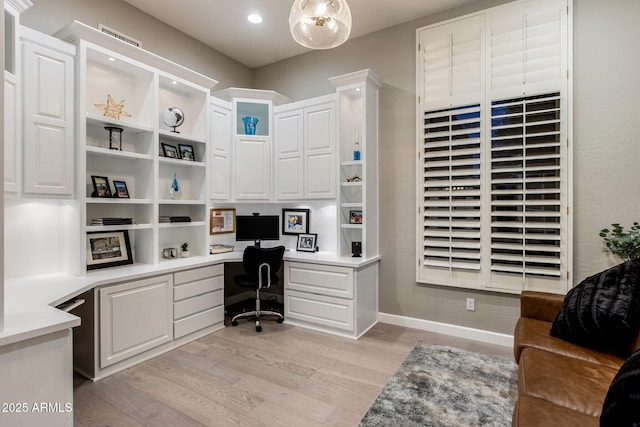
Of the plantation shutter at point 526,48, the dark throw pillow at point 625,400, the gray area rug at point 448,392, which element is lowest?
the gray area rug at point 448,392

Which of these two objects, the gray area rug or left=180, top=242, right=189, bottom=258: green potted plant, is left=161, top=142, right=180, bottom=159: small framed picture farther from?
the gray area rug

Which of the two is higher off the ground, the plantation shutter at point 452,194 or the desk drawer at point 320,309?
the plantation shutter at point 452,194

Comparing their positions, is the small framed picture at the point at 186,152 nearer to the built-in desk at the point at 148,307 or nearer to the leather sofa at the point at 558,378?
the built-in desk at the point at 148,307

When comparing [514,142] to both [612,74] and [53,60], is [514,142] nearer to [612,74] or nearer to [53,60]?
[612,74]

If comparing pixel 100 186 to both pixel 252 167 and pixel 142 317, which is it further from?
pixel 252 167

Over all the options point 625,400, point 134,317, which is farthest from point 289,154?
point 625,400

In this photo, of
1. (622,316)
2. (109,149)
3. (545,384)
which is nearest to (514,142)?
(622,316)

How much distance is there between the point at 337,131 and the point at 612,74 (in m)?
2.45

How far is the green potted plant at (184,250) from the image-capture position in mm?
3632

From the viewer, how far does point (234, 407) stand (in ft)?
7.09

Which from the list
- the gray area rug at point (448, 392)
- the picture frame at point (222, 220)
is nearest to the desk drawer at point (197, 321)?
the picture frame at point (222, 220)

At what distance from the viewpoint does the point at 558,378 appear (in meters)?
1.59

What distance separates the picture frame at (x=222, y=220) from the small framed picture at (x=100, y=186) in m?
1.23

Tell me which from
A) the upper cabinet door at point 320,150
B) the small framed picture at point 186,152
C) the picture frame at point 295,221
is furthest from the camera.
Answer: the picture frame at point 295,221
